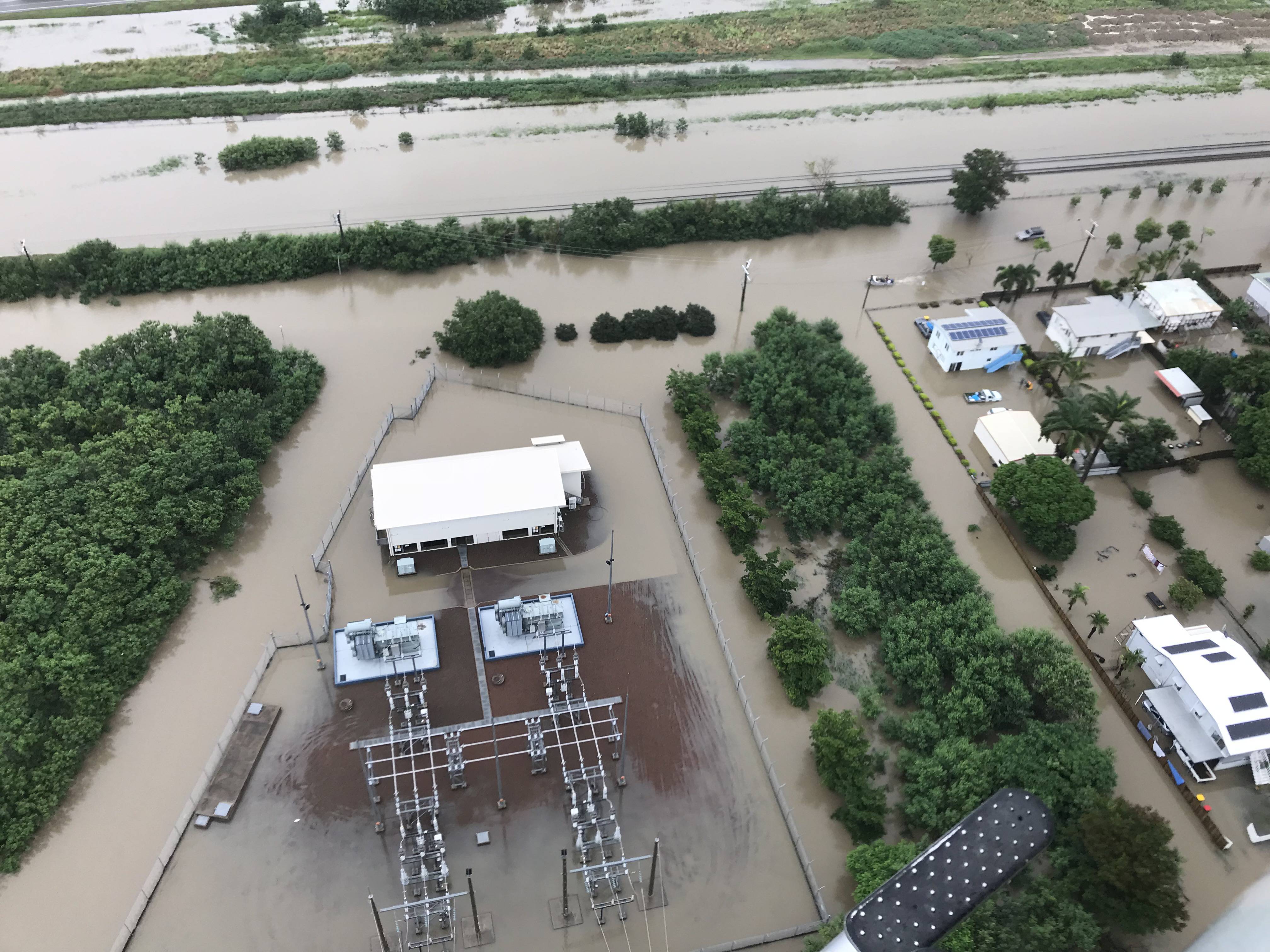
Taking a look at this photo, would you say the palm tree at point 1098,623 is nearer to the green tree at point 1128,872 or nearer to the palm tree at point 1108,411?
the palm tree at point 1108,411

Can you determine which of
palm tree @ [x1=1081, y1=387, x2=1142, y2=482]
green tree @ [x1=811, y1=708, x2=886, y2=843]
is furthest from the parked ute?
green tree @ [x1=811, y1=708, x2=886, y2=843]

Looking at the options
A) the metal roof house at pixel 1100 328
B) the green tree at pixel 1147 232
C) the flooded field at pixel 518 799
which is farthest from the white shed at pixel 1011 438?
the green tree at pixel 1147 232

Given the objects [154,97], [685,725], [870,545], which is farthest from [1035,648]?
[154,97]

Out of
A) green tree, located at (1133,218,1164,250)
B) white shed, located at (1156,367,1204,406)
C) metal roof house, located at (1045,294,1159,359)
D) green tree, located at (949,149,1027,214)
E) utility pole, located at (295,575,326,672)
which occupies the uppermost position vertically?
green tree, located at (949,149,1027,214)

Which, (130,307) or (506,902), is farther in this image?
(130,307)

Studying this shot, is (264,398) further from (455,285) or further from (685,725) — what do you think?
(685,725)

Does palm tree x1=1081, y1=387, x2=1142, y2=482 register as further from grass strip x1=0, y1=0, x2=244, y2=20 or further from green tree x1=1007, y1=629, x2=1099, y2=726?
grass strip x1=0, y1=0, x2=244, y2=20

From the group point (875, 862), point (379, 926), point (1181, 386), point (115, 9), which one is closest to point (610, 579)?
point (875, 862)
